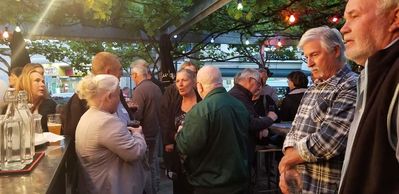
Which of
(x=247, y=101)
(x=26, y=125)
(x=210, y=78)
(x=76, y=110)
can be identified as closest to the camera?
(x=26, y=125)

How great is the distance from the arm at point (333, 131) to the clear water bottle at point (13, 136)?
4.69 feet

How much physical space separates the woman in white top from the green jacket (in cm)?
41

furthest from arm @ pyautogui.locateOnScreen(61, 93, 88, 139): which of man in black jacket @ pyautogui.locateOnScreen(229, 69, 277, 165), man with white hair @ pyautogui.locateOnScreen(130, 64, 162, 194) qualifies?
man with white hair @ pyautogui.locateOnScreen(130, 64, 162, 194)

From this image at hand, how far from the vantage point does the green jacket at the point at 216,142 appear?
2785mm

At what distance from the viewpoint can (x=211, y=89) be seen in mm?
2939

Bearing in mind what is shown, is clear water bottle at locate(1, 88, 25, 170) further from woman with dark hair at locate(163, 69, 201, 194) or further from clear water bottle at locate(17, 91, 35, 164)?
woman with dark hair at locate(163, 69, 201, 194)

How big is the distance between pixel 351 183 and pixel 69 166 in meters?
2.39

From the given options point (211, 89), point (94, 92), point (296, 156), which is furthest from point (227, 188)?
point (94, 92)

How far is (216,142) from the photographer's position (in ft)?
9.28

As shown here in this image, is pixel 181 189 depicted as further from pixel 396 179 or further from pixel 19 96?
pixel 396 179

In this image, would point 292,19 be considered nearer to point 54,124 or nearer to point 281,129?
point 281,129

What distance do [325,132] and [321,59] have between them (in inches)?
17.2

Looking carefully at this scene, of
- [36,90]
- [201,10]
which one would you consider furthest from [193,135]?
[201,10]

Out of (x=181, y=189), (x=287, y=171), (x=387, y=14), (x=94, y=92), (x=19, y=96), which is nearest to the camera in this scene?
(x=387, y=14)
